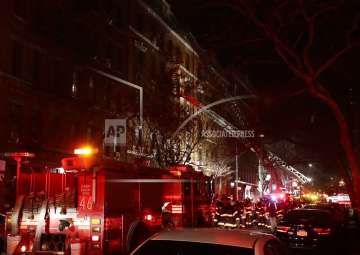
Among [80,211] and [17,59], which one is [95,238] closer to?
[80,211]

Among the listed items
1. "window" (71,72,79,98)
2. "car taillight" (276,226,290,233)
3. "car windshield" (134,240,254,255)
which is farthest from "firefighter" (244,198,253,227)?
"car windshield" (134,240,254,255)

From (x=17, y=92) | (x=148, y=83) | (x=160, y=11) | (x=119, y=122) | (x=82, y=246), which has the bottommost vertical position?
(x=82, y=246)

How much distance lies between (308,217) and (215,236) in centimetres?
1089

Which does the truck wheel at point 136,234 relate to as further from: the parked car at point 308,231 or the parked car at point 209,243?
the parked car at point 209,243

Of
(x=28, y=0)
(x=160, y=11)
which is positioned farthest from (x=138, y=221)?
(x=160, y=11)

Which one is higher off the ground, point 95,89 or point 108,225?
point 95,89

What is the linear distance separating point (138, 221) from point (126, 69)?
94.3 ft

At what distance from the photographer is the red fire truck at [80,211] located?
11.2 m

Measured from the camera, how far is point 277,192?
35219mm

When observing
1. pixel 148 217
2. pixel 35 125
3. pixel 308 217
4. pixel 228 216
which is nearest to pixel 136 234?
pixel 148 217

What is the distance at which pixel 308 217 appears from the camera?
16.0 meters

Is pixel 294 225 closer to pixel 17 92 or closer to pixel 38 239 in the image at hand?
pixel 38 239

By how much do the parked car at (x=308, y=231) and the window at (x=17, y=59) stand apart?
18334mm

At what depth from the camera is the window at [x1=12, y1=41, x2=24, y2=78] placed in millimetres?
28750
